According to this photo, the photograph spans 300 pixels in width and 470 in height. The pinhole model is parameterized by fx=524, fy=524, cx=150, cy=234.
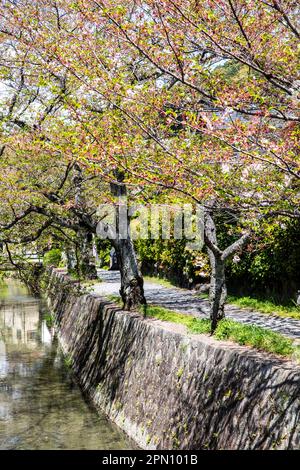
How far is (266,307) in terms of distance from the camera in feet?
47.5

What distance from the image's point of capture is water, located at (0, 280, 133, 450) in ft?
36.5

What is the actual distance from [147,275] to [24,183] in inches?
615

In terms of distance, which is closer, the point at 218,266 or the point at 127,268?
the point at 218,266

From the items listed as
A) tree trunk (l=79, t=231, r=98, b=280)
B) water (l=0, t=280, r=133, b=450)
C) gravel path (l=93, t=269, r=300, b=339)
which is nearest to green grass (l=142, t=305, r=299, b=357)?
gravel path (l=93, t=269, r=300, b=339)

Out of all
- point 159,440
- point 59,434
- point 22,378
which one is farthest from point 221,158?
point 22,378

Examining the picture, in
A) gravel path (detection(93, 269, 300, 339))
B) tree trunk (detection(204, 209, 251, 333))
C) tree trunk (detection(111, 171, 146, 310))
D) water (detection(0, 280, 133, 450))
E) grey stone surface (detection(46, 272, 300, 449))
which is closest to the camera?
grey stone surface (detection(46, 272, 300, 449))

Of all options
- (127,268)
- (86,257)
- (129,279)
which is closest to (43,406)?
(129,279)

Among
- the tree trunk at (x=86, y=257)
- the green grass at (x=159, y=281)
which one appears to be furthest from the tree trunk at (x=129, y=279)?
the green grass at (x=159, y=281)

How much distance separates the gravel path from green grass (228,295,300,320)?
0.24 meters

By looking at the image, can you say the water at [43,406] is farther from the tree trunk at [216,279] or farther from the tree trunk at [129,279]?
the tree trunk at [216,279]

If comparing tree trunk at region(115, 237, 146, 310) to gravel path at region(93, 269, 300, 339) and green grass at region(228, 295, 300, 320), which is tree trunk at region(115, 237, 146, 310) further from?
→ green grass at region(228, 295, 300, 320)

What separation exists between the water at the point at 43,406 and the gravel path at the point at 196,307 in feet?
11.7

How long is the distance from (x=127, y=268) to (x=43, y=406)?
4.38m

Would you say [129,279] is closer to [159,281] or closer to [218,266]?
[218,266]
